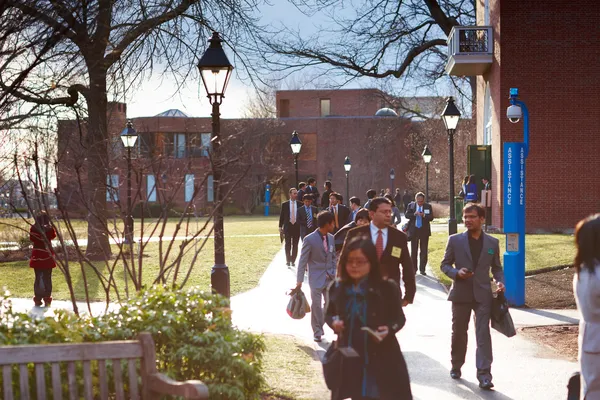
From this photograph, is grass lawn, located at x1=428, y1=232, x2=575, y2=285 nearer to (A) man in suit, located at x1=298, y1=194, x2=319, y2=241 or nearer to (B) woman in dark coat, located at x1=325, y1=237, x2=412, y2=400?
(A) man in suit, located at x1=298, y1=194, x2=319, y2=241

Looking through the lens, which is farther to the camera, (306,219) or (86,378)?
(306,219)

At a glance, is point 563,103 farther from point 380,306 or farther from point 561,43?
point 380,306

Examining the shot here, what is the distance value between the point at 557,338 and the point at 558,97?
20376 millimetres

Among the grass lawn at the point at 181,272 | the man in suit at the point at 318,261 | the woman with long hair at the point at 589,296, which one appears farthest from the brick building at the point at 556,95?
the woman with long hair at the point at 589,296

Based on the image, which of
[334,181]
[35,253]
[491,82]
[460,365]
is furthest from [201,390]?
[334,181]

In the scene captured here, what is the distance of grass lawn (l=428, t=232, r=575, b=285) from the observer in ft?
68.5

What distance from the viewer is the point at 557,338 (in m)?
12.0

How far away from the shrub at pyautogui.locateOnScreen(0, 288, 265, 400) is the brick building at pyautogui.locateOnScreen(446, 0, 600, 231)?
2534 centimetres

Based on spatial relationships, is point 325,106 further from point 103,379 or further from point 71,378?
point 71,378

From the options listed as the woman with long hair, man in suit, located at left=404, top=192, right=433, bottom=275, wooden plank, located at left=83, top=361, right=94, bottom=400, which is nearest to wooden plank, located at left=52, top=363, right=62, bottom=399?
wooden plank, located at left=83, top=361, right=94, bottom=400

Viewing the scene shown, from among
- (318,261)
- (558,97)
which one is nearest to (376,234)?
(318,261)

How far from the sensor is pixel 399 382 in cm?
642

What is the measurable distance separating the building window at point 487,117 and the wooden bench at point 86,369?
3045 cm

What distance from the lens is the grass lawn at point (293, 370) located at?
28.1 ft
